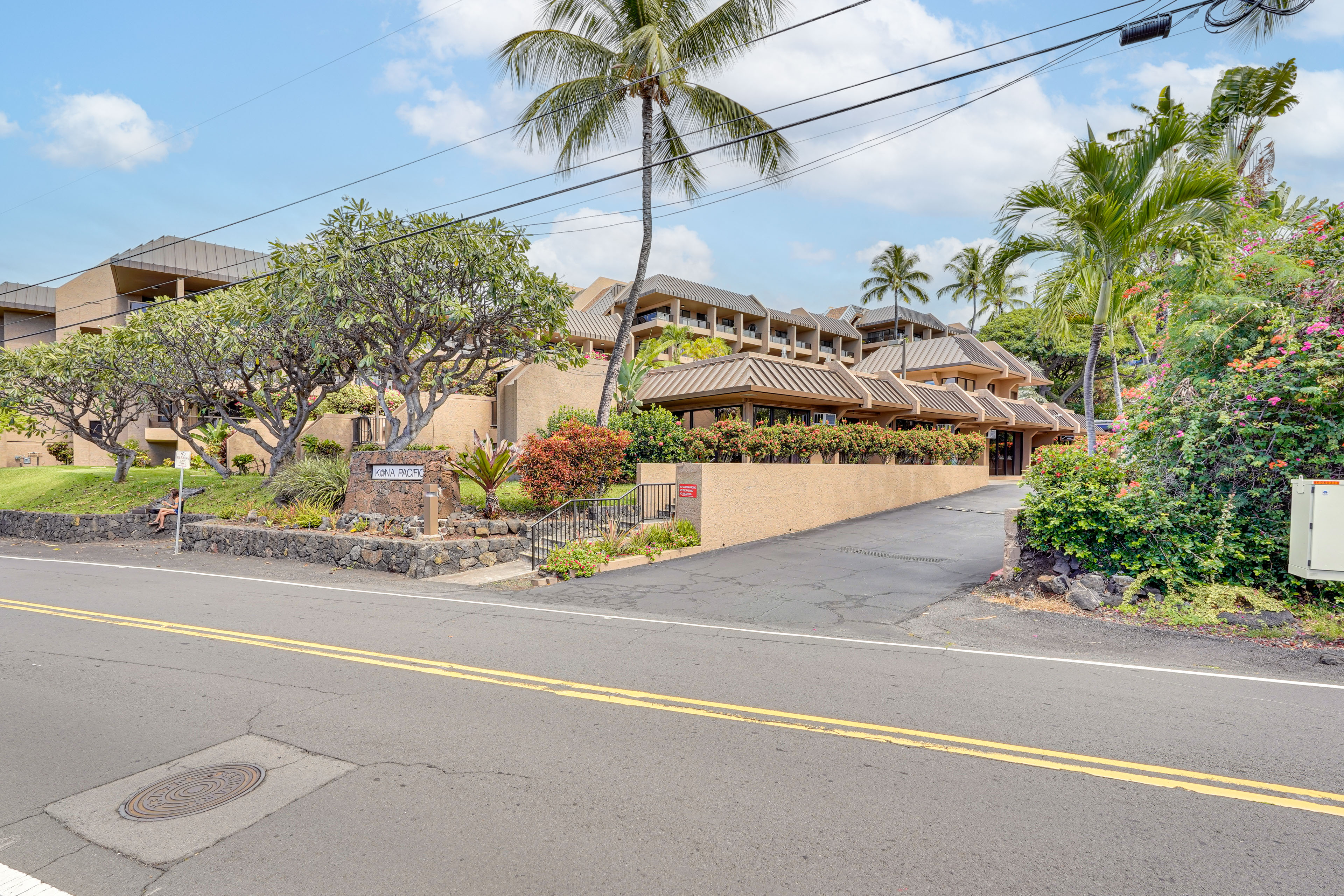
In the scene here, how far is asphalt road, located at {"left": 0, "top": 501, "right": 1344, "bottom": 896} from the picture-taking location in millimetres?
3375

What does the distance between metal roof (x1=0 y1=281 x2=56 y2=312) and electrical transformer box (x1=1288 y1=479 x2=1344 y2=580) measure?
175 ft

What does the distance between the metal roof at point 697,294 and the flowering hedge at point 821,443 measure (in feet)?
94.1

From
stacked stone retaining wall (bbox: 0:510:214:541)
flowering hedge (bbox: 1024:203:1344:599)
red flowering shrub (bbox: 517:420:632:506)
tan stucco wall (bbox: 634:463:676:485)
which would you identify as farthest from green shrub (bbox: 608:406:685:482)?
stacked stone retaining wall (bbox: 0:510:214:541)

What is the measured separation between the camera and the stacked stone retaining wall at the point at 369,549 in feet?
44.1

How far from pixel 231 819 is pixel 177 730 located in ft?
5.73

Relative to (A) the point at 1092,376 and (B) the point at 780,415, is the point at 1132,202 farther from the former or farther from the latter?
(B) the point at 780,415

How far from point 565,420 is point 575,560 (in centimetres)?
689

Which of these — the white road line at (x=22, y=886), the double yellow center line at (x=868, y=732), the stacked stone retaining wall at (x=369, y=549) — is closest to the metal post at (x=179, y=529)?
the stacked stone retaining wall at (x=369, y=549)

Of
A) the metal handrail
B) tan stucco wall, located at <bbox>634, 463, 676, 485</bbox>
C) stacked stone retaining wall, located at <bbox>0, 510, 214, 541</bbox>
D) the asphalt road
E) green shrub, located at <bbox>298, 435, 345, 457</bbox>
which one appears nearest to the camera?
the asphalt road

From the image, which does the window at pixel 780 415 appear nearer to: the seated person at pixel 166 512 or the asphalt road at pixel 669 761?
the asphalt road at pixel 669 761

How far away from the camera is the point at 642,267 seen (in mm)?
20031

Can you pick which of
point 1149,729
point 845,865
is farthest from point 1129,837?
point 1149,729

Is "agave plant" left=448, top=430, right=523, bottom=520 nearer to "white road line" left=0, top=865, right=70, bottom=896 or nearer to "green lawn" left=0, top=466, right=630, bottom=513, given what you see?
"green lawn" left=0, top=466, right=630, bottom=513

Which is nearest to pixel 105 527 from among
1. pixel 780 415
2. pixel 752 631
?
pixel 752 631
